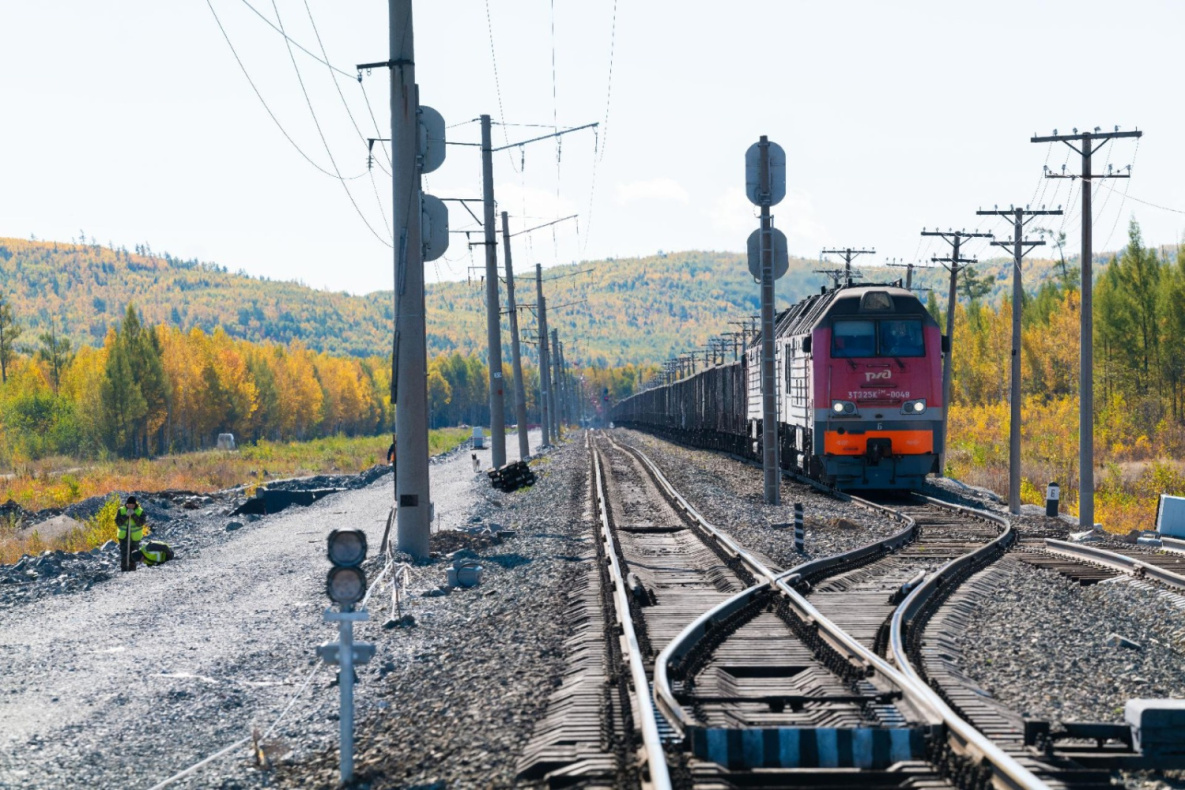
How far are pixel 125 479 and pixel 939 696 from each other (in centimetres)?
4406

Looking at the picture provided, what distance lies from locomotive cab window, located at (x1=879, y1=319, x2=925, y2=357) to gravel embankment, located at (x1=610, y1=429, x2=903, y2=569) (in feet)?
10.3

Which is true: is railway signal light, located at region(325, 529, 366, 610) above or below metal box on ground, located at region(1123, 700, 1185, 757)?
above

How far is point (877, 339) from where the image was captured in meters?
22.5

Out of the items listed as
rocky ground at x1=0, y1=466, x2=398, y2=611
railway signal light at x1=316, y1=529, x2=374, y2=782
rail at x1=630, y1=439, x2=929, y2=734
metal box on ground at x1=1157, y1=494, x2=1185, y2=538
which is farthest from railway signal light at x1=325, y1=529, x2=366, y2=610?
metal box on ground at x1=1157, y1=494, x2=1185, y2=538

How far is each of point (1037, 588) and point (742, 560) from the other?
126 inches

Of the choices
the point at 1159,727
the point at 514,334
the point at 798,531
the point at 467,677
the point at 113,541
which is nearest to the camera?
the point at 1159,727

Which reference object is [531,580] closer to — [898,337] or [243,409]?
[898,337]

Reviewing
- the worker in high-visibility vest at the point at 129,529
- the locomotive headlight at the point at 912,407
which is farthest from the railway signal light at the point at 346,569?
the locomotive headlight at the point at 912,407

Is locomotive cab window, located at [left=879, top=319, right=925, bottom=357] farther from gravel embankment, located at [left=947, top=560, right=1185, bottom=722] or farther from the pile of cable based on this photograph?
the pile of cable

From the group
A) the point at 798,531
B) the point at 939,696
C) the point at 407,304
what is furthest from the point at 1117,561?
the point at 407,304

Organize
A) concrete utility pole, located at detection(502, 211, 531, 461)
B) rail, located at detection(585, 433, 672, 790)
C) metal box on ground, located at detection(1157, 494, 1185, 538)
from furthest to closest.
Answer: concrete utility pole, located at detection(502, 211, 531, 461) → metal box on ground, located at detection(1157, 494, 1185, 538) → rail, located at detection(585, 433, 672, 790)

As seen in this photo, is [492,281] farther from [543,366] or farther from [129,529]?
[543,366]

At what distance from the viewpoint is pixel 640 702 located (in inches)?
255

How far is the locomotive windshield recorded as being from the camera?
22.4 m
